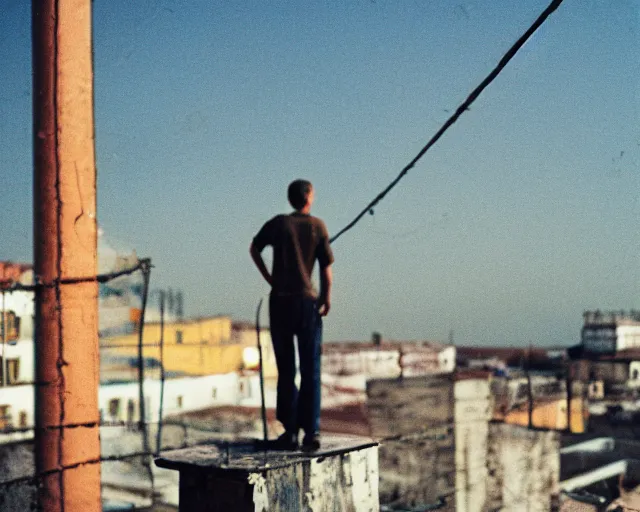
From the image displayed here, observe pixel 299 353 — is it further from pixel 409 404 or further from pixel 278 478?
pixel 409 404

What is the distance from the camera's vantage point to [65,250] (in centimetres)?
1000

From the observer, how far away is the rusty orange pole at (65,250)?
9062 mm

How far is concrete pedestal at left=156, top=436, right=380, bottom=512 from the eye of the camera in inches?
104

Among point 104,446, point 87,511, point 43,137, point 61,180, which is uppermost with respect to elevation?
point 43,137

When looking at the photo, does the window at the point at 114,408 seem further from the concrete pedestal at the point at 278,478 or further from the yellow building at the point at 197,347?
the concrete pedestal at the point at 278,478

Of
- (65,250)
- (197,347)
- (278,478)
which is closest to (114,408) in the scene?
(197,347)

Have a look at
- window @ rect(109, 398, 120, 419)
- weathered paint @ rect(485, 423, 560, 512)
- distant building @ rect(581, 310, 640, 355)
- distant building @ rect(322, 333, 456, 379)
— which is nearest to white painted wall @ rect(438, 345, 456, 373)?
distant building @ rect(322, 333, 456, 379)

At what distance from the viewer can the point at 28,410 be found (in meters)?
18.2

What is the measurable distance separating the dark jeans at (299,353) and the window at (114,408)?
21.1 meters

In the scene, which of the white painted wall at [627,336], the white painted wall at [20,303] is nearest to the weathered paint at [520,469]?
the white painted wall at [20,303]

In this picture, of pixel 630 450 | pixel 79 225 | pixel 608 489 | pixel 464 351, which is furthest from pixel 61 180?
pixel 464 351

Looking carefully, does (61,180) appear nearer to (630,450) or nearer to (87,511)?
(87,511)

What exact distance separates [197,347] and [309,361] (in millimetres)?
29376

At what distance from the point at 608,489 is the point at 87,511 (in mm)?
7844
